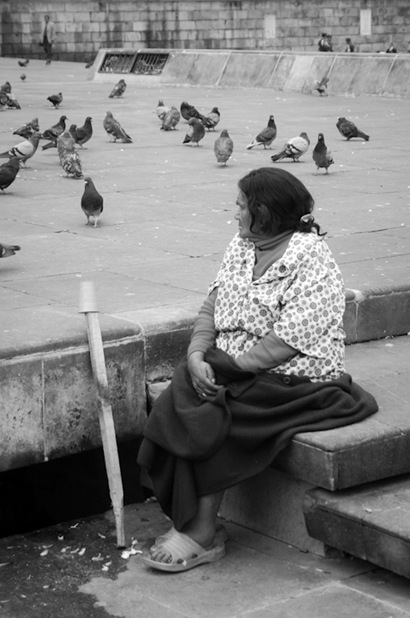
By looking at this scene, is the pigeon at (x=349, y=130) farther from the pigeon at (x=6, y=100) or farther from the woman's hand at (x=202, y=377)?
the woman's hand at (x=202, y=377)

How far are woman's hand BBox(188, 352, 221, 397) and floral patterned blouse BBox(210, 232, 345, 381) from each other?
0.14 metres

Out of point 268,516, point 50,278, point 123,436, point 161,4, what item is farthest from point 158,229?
point 161,4

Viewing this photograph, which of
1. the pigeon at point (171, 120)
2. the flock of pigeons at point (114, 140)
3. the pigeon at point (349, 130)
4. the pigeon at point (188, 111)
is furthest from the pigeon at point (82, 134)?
the pigeon at point (349, 130)

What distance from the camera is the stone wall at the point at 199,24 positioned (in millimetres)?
38875

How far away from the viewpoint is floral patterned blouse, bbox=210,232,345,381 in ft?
14.4

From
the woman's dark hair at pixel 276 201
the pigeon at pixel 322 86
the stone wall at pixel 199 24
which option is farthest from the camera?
the stone wall at pixel 199 24

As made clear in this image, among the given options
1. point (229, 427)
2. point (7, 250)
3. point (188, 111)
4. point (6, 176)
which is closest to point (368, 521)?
point (229, 427)

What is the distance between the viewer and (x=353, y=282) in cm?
594

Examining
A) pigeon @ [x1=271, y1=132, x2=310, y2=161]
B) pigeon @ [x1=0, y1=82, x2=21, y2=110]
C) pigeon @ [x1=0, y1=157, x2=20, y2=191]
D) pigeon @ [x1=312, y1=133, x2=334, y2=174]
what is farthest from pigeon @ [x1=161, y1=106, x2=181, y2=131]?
pigeon @ [x1=0, y1=157, x2=20, y2=191]

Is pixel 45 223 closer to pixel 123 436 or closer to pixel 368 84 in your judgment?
pixel 123 436

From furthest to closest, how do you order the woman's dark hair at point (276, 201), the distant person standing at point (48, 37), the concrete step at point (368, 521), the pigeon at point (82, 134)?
1. the distant person standing at point (48, 37)
2. the pigeon at point (82, 134)
3. the woman's dark hair at point (276, 201)
4. the concrete step at point (368, 521)

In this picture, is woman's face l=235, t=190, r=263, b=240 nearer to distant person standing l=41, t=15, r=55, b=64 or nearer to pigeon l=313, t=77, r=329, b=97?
pigeon l=313, t=77, r=329, b=97

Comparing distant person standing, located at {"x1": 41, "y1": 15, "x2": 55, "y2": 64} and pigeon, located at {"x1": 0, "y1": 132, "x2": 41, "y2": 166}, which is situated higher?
distant person standing, located at {"x1": 41, "y1": 15, "x2": 55, "y2": 64}

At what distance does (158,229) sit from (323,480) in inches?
158
